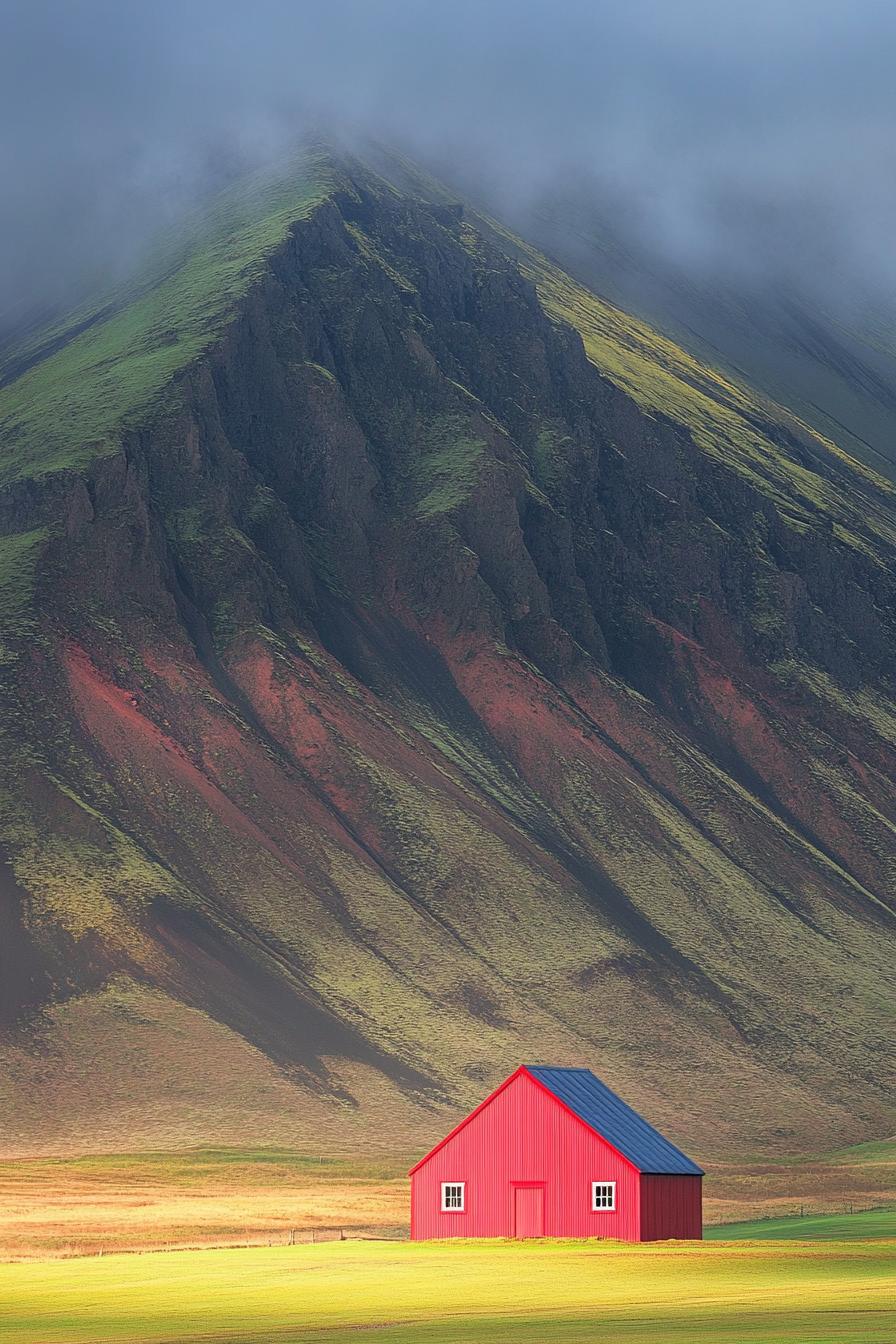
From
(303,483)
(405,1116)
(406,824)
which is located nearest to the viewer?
(405,1116)

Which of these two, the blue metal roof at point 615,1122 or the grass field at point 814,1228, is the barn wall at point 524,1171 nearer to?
the blue metal roof at point 615,1122

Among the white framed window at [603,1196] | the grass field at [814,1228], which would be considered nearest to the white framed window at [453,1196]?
the white framed window at [603,1196]

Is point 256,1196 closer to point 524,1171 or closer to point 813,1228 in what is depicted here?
point 813,1228

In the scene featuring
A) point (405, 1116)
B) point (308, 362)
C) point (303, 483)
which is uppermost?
point (308, 362)

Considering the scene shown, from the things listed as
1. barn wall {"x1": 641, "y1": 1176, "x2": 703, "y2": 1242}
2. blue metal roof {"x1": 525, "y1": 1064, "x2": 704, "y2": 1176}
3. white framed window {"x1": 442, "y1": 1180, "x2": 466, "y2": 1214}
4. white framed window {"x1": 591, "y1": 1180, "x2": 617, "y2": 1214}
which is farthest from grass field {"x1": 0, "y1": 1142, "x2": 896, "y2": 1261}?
white framed window {"x1": 591, "y1": 1180, "x2": 617, "y2": 1214}

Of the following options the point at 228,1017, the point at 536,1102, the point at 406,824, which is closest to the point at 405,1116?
the point at 228,1017

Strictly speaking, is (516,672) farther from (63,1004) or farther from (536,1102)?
(536,1102)

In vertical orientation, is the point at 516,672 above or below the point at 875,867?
above

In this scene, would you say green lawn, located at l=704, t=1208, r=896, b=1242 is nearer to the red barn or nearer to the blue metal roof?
the blue metal roof
